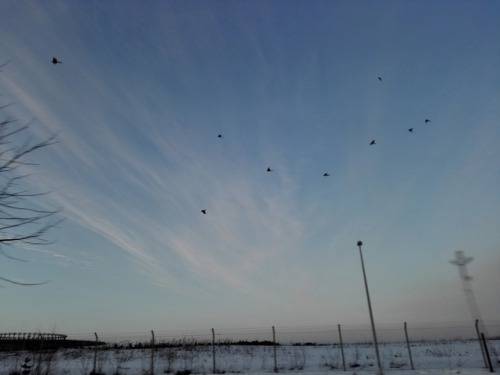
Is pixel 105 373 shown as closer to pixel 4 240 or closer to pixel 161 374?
pixel 161 374

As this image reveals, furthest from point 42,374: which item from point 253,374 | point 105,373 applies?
point 253,374

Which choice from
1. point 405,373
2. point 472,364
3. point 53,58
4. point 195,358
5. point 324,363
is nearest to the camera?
point 53,58

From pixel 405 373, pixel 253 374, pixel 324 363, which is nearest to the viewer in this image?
pixel 405 373

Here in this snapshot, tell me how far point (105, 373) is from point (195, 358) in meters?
9.44

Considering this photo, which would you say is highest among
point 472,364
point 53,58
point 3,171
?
point 53,58

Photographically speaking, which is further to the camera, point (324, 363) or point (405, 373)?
point (324, 363)

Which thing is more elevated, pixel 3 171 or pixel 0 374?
pixel 3 171

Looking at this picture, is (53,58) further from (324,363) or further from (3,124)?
(324,363)

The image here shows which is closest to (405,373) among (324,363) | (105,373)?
(324,363)

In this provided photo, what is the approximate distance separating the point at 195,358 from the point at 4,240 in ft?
89.2

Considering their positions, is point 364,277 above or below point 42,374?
above

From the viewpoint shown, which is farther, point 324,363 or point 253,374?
point 324,363

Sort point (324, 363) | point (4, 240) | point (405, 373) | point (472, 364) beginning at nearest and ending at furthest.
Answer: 1. point (4, 240)
2. point (405, 373)
3. point (472, 364)
4. point (324, 363)

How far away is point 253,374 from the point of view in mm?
20359
